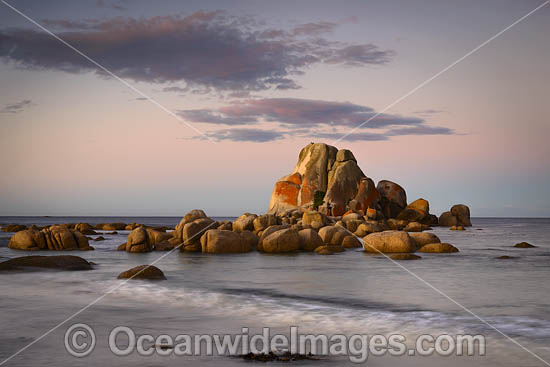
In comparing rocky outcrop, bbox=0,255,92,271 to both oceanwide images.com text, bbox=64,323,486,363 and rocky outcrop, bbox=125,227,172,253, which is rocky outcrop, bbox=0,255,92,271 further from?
oceanwide images.com text, bbox=64,323,486,363

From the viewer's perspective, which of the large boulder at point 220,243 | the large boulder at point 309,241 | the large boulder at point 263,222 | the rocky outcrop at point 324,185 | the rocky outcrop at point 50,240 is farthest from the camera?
the rocky outcrop at point 324,185

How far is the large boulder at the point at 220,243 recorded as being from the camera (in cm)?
2669

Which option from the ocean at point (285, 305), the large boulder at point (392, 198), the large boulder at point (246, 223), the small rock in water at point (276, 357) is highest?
the large boulder at point (392, 198)

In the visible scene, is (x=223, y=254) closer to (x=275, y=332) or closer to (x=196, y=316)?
(x=196, y=316)

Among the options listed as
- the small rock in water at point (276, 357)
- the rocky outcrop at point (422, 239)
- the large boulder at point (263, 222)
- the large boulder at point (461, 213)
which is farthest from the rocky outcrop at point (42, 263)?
the large boulder at point (461, 213)

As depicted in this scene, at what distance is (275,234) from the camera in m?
27.6

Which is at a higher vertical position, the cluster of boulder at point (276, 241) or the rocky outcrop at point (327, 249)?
the cluster of boulder at point (276, 241)

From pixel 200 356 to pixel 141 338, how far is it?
1557 mm

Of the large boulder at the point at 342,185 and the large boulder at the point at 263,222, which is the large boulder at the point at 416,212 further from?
the large boulder at the point at 263,222

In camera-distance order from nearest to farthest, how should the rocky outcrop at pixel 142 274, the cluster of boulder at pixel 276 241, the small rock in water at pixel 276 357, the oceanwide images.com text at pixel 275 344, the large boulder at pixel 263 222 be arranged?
the small rock in water at pixel 276 357 < the oceanwide images.com text at pixel 275 344 < the rocky outcrop at pixel 142 274 < the cluster of boulder at pixel 276 241 < the large boulder at pixel 263 222

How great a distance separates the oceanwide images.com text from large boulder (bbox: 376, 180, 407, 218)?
5924 centimetres

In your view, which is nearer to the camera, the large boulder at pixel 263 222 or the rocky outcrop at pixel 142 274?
the rocky outcrop at pixel 142 274

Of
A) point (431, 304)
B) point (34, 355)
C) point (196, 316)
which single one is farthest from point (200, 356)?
point (431, 304)

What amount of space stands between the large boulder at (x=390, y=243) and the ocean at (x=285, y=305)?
463cm
